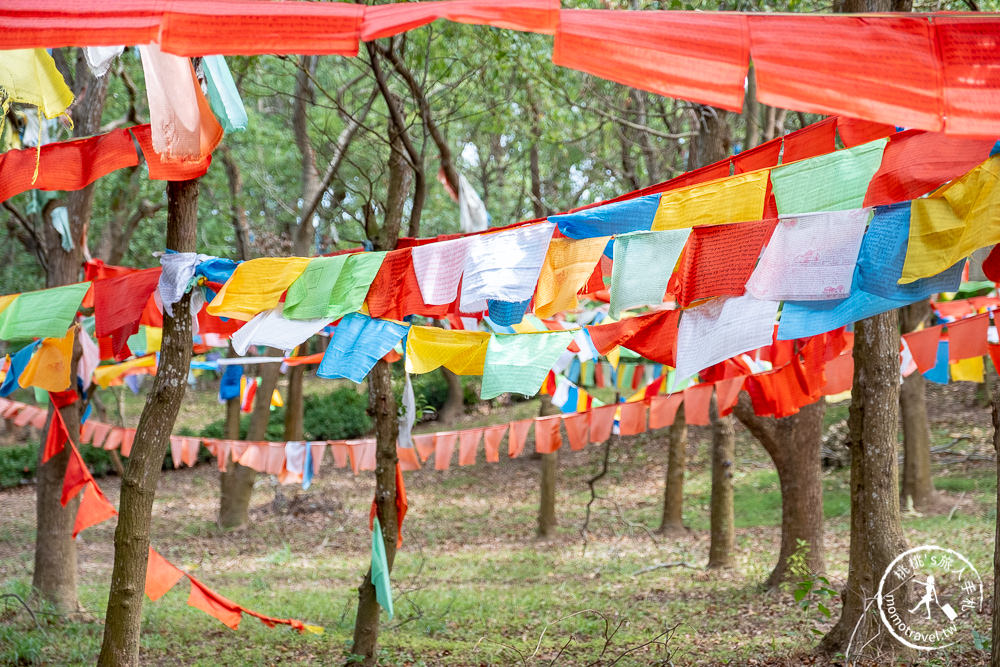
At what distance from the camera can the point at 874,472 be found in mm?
5410

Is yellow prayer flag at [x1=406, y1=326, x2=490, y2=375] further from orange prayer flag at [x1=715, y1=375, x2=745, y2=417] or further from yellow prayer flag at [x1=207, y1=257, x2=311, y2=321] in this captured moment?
orange prayer flag at [x1=715, y1=375, x2=745, y2=417]

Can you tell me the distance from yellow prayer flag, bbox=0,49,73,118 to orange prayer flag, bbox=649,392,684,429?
5911 millimetres

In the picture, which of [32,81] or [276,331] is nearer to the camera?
[32,81]

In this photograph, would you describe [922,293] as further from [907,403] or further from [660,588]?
[907,403]

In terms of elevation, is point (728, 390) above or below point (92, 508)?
above

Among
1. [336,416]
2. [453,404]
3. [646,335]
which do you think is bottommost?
[336,416]

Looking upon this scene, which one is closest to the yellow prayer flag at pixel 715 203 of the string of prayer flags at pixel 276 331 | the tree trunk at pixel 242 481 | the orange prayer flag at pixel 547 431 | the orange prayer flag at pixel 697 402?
the string of prayer flags at pixel 276 331

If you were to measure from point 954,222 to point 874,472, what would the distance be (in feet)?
7.65

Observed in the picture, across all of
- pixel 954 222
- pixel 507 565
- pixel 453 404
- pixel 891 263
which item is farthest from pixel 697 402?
pixel 453 404

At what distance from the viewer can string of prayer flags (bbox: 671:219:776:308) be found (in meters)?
4.09

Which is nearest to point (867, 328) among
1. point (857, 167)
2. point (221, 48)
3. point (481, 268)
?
point (857, 167)

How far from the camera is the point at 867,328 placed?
546 centimetres
